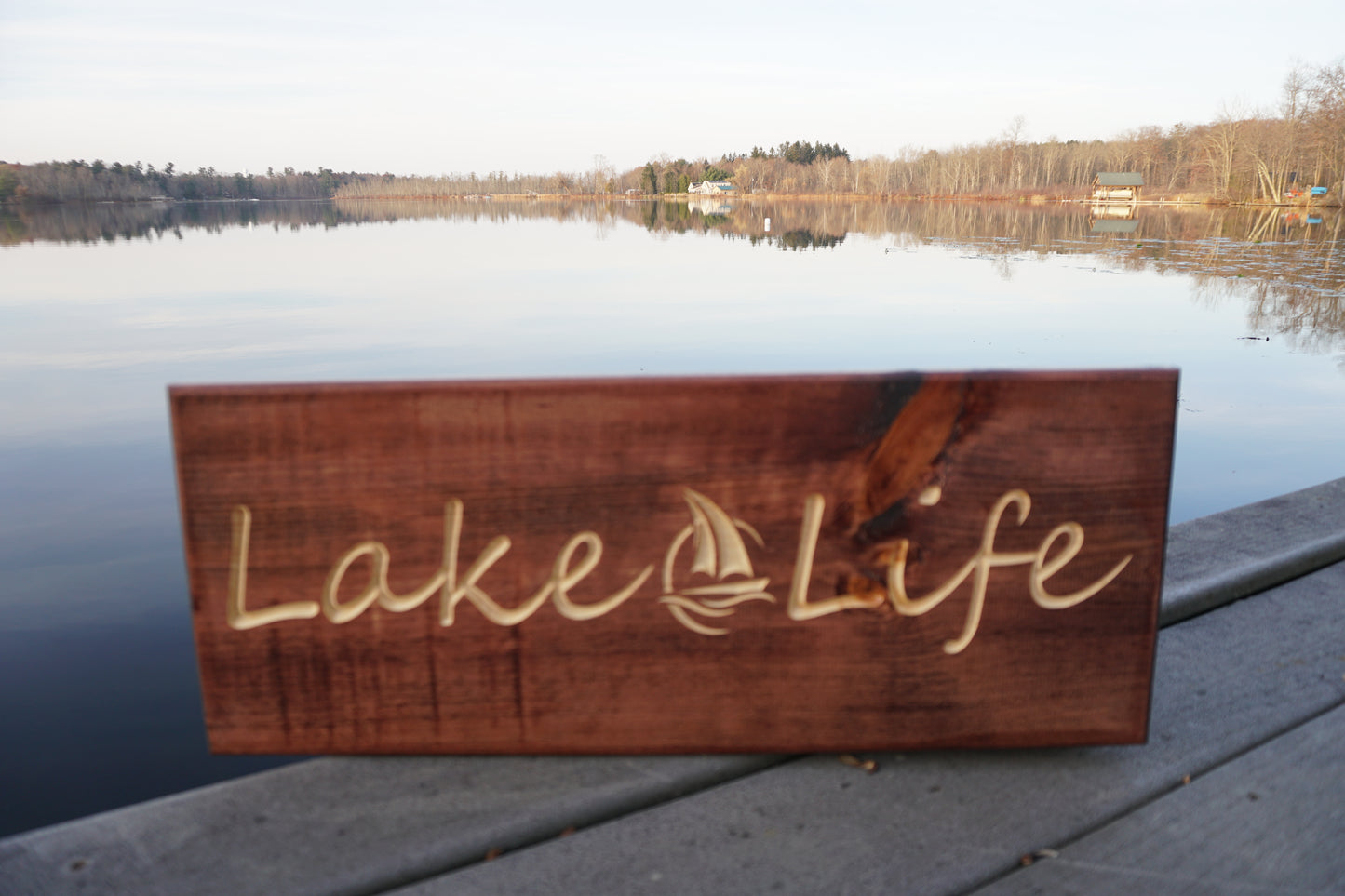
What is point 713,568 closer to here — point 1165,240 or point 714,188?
point 1165,240

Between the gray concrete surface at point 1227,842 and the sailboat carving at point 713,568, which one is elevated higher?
the sailboat carving at point 713,568

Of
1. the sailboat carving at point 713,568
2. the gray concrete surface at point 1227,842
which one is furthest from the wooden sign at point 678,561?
the gray concrete surface at point 1227,842

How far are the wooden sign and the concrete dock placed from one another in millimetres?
59

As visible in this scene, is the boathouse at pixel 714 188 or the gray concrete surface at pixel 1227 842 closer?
the gray concrete surface at pixel 1227 842

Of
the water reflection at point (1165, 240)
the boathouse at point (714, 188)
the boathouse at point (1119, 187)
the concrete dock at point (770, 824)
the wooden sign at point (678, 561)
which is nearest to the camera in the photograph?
the concrete dock at point (770, 824)

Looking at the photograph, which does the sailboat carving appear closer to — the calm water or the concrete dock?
the concrete dock

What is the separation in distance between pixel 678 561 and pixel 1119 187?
97.0 metres

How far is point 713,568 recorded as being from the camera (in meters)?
1.61

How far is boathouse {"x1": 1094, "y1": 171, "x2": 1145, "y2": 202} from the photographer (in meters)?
78.5

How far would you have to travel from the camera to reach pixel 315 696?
1.58 meters

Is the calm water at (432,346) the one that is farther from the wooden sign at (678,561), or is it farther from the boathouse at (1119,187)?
the boathouse at (1119,187)

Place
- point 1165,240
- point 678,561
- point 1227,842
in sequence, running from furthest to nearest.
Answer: point 1165,240, point 678,561, point 1227,842

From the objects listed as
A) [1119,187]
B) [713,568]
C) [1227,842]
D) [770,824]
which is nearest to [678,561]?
[713,568]

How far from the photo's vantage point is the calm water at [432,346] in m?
3.86
